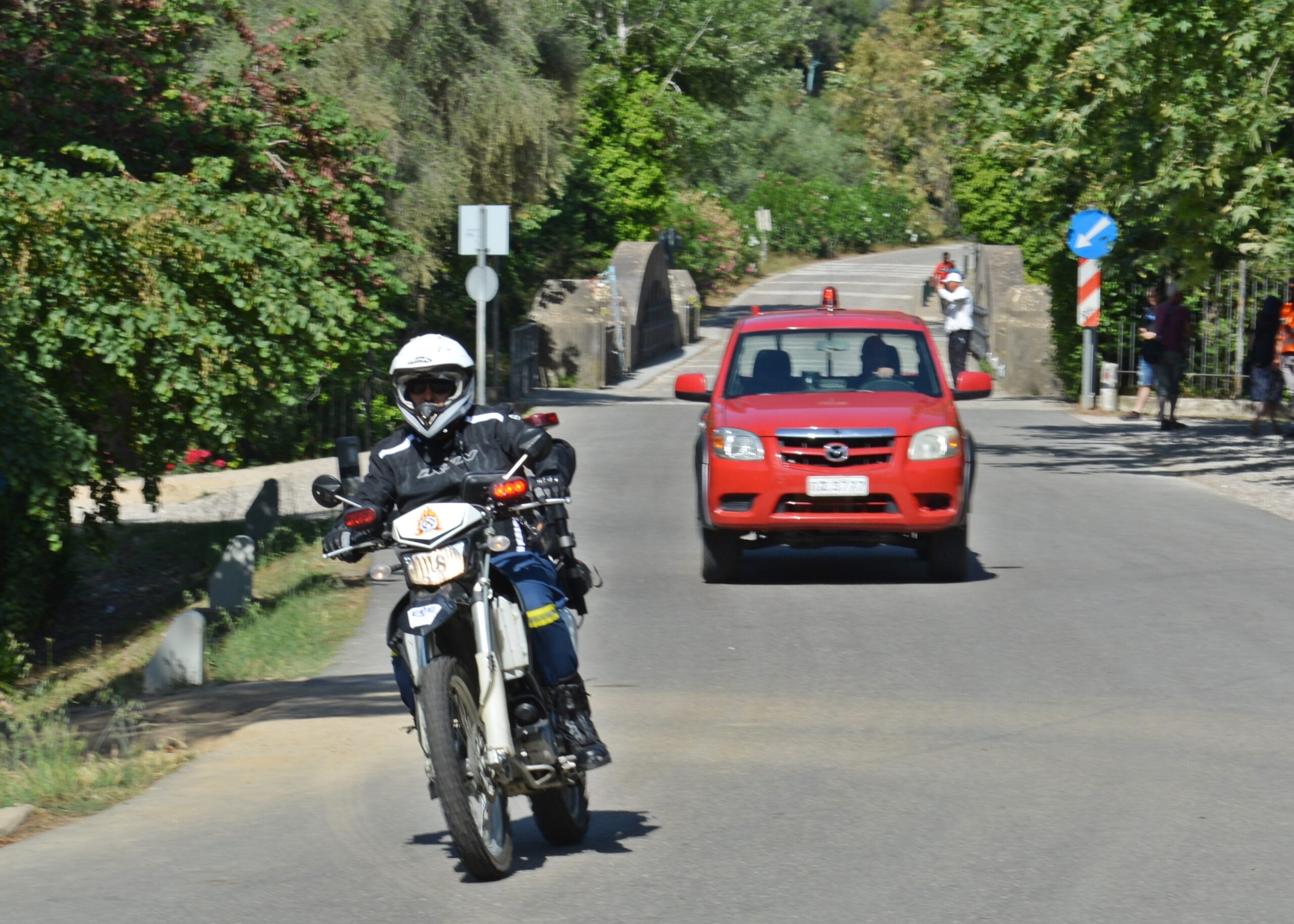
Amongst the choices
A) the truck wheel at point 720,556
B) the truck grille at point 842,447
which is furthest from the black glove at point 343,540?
the truck wheel at point 720,556

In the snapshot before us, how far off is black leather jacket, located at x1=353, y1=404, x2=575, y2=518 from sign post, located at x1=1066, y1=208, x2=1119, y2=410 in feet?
67.9

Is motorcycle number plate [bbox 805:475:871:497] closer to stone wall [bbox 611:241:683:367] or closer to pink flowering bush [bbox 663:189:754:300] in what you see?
stone wall [bbox 611:241:683:367]

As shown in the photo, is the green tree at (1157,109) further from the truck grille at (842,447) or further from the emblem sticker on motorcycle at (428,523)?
the emblem sticker on motorcycle at (428,523)

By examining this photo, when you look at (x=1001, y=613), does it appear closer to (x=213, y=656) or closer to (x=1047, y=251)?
(x=213, y=656)

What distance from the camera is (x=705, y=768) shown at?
7.33 m

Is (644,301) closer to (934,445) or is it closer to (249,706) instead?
(934,445)

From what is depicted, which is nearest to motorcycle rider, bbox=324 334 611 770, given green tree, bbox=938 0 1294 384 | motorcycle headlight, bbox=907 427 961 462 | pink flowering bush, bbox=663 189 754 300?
motorcycle headlight, bbox=907 427 961 462

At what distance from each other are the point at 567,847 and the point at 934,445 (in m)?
6.52

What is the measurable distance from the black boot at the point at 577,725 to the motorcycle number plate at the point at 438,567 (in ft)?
2.43

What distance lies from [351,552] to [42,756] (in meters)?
2.32

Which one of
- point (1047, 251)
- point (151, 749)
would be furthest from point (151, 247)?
point (1047, 251)

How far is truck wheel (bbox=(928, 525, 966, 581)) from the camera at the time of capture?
40.8 feet

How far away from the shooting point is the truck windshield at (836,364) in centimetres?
1293

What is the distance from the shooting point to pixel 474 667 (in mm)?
5586
